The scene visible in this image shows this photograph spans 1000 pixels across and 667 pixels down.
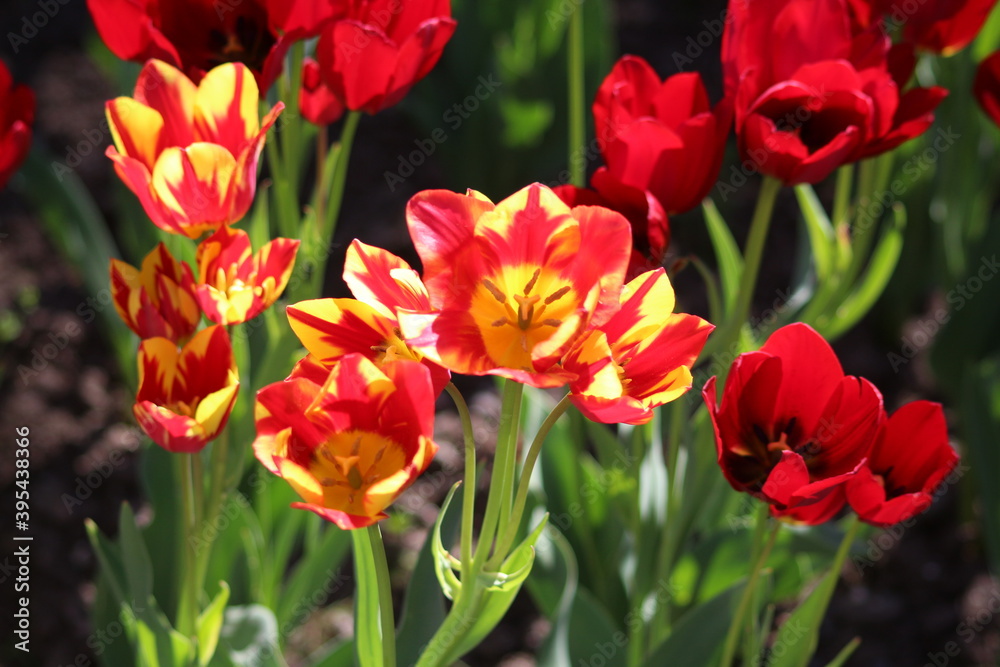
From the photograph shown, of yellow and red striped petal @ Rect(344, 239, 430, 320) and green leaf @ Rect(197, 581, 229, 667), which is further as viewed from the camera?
green leaf @ Rect(197, 581, 229, 667)

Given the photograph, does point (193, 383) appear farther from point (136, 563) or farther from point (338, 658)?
point (338, 658)

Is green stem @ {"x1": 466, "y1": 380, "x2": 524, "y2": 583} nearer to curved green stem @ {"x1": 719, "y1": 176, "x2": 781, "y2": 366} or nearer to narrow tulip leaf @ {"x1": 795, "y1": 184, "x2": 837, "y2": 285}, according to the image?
curved green stem @ {"x1": 719, "y1": 176, "x2": 781, "y2": 366}

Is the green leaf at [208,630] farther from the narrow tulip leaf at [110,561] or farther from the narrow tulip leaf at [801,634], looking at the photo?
the narrow tulip leaf at [801,634]

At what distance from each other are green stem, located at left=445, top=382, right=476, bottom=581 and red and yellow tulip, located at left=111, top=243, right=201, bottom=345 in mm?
238

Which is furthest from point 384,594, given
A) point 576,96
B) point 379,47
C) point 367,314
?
point 576,96

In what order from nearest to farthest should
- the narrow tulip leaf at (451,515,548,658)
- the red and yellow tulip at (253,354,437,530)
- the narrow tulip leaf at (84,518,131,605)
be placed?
the red and yellow tulip at (253,354,437,530)
the narrow tulip leaf at (451,515,548,658)
the narrow tulip leaf at (84,518,131,605)

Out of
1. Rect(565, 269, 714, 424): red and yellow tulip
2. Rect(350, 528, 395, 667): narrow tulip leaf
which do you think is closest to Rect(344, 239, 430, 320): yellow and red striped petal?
Rect(565, 269, 714, 424): red and yellow tulip

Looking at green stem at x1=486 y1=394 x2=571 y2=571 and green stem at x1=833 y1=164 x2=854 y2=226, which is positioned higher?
green stem at x1=486 y1=394 x2=571 y2=571

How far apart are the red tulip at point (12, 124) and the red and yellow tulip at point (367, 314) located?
0.45 m

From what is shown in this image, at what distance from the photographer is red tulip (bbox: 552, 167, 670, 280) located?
744 mm

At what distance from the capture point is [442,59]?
6.98 feet

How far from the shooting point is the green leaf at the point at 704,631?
1.00m

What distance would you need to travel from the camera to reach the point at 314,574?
1.19 meters

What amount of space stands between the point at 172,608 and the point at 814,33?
941 mm
